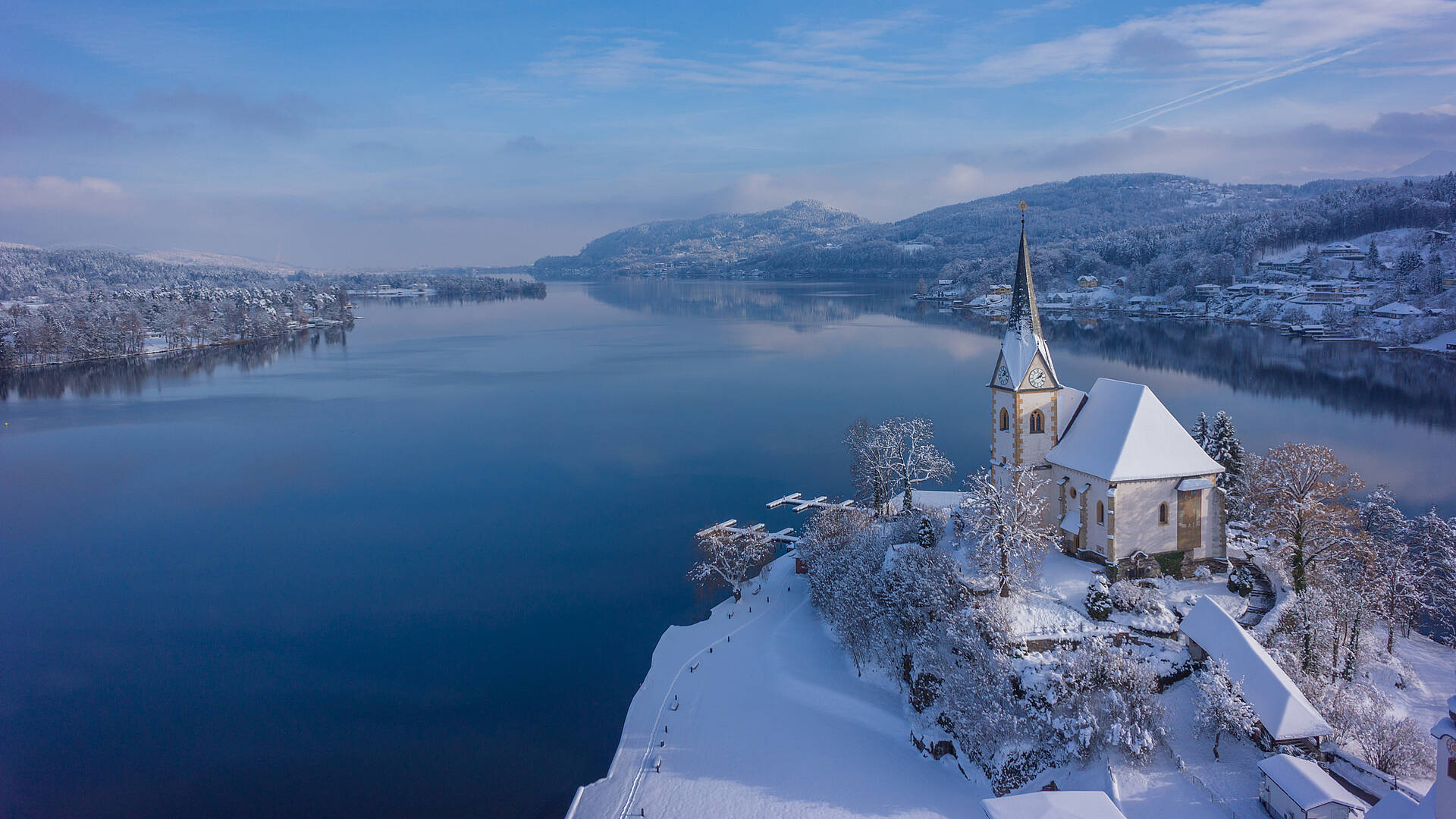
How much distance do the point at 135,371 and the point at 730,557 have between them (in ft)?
222

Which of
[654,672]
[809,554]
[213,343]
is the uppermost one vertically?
[213,343]

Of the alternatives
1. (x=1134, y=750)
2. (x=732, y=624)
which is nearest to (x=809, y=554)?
(x=732, y=624)

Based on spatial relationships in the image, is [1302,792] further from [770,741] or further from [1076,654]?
[770,741]

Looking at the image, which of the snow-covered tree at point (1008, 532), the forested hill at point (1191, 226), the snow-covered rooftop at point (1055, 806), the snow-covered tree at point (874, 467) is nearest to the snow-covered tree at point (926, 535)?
the snow-covered tree at point (1008, 532)

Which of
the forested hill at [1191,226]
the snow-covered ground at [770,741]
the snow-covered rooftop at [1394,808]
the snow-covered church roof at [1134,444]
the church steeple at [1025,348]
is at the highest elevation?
the forested hill at [1191,226]

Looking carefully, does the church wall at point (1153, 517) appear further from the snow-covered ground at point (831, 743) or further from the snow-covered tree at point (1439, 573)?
the snow-covered tree at point (1439, 573)

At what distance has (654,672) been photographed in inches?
784

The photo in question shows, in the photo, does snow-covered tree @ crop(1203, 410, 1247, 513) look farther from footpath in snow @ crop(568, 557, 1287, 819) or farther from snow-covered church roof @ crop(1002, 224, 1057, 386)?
footpath in snow @ crop(568, 557, 1287, 819)

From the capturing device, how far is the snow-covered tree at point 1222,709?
45.6 ft

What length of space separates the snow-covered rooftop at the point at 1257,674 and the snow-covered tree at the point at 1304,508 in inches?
135

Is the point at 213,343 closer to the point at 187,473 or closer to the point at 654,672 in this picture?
the point at 187,473

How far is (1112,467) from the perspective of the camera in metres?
18.4

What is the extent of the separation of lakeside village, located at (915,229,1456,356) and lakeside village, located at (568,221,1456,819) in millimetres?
58685

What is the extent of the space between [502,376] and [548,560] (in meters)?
38.8
